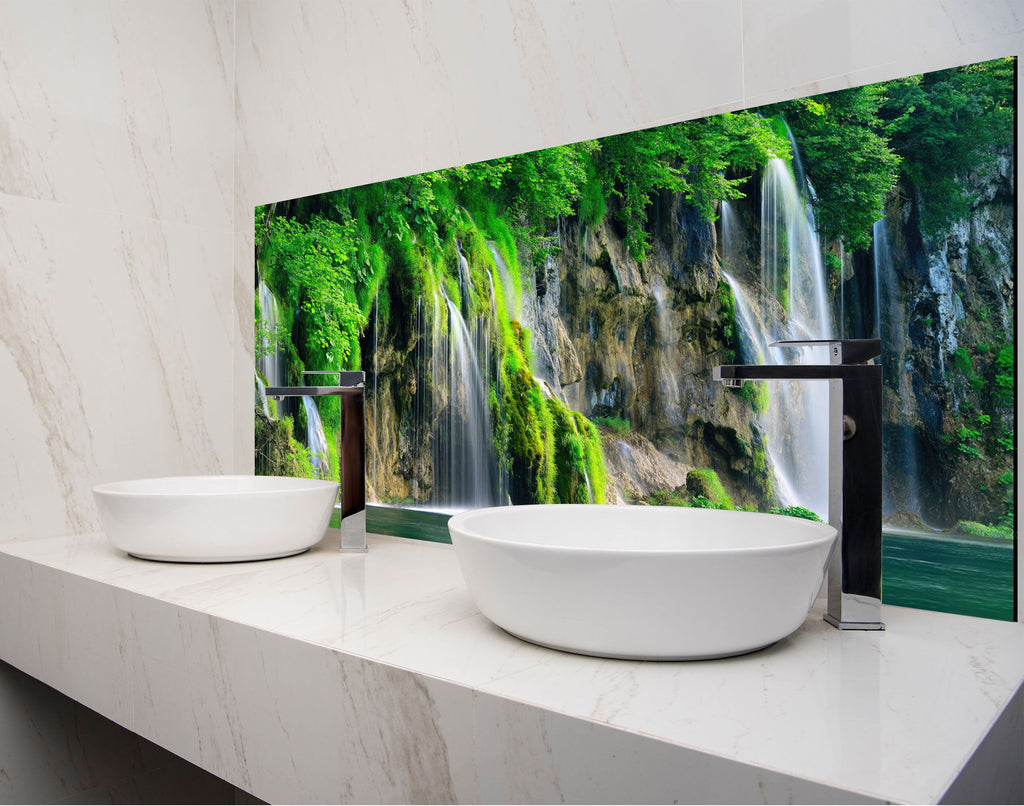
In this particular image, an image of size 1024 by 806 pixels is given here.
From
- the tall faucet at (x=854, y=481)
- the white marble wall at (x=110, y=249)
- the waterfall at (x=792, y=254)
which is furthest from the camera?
the white marble wall at (x=110, y=249)

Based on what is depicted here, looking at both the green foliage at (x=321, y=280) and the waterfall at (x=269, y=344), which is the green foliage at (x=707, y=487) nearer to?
the green foliage at (x=321, y=280)

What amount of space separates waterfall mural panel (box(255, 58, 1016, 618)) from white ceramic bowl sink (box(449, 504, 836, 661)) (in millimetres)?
318

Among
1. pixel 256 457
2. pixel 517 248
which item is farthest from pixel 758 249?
pixel 256 457

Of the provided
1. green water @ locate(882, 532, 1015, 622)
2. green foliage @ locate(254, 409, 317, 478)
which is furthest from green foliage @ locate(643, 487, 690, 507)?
green foliage @ locate(254, 409, 317, 478)

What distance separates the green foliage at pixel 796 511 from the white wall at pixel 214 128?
2.25 ft

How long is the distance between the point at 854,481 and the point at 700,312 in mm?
446

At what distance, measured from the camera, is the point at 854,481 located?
1077mm

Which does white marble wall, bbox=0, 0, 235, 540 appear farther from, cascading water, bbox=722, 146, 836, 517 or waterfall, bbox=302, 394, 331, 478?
cascading water, bbox=722, 146, 836, 517

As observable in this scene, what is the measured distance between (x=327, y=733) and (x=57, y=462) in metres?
1.24

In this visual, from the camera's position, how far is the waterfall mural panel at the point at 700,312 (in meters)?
1.16

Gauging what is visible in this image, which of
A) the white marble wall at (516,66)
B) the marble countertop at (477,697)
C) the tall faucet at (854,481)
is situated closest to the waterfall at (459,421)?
the marble countertop at (477,697)

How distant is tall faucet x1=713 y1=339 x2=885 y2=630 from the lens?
42.2 inches

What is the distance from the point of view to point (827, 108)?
1.27 metres

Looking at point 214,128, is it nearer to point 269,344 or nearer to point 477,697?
point 269,344
